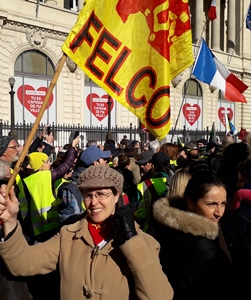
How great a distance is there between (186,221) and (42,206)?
86.9 inches

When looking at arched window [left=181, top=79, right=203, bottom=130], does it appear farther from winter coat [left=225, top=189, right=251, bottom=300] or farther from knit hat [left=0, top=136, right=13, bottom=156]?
winter coat [left=225, top=189, right=251, bottom=300]

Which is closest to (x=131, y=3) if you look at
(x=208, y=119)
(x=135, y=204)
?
(x=135, y=204)

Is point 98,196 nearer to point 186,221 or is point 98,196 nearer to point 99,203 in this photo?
point 99,203

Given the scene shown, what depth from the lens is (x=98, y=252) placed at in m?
2.31

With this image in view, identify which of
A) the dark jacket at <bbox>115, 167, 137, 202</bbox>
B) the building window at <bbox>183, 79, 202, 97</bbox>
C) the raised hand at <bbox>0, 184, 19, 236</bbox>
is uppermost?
the building window at <bbox>183, 79, 202, 97</bbox>

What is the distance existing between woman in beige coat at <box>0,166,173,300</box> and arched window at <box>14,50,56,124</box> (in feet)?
66.3

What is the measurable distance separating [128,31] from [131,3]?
0.74 feet

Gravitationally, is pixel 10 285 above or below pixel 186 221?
below

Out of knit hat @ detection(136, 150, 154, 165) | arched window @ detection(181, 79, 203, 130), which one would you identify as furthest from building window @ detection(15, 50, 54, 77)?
knit hat @ detection(136, 150, 154, 165)

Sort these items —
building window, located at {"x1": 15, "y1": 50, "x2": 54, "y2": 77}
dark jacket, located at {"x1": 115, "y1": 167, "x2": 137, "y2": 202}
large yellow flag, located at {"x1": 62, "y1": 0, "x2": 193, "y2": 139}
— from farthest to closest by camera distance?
building window, located at {"x1": 15, "y1": 50, "x2": 54, "y2": 77}
dark jacket, located at {"x1": 115, "y1": 167, "x2": 137, "y2": 202}
large yellow flag, located at {"x1": 62, "y1": 0, "x2": 193, "y2": 139}

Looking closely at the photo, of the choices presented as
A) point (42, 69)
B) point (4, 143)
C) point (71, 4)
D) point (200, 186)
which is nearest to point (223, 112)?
point (71, 4)

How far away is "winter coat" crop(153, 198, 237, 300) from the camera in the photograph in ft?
8.18

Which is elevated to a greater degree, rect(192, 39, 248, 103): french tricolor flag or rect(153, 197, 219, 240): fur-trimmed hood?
rect(192, 39, 248, 103): french tricolor flag

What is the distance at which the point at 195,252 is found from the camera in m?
2.51
